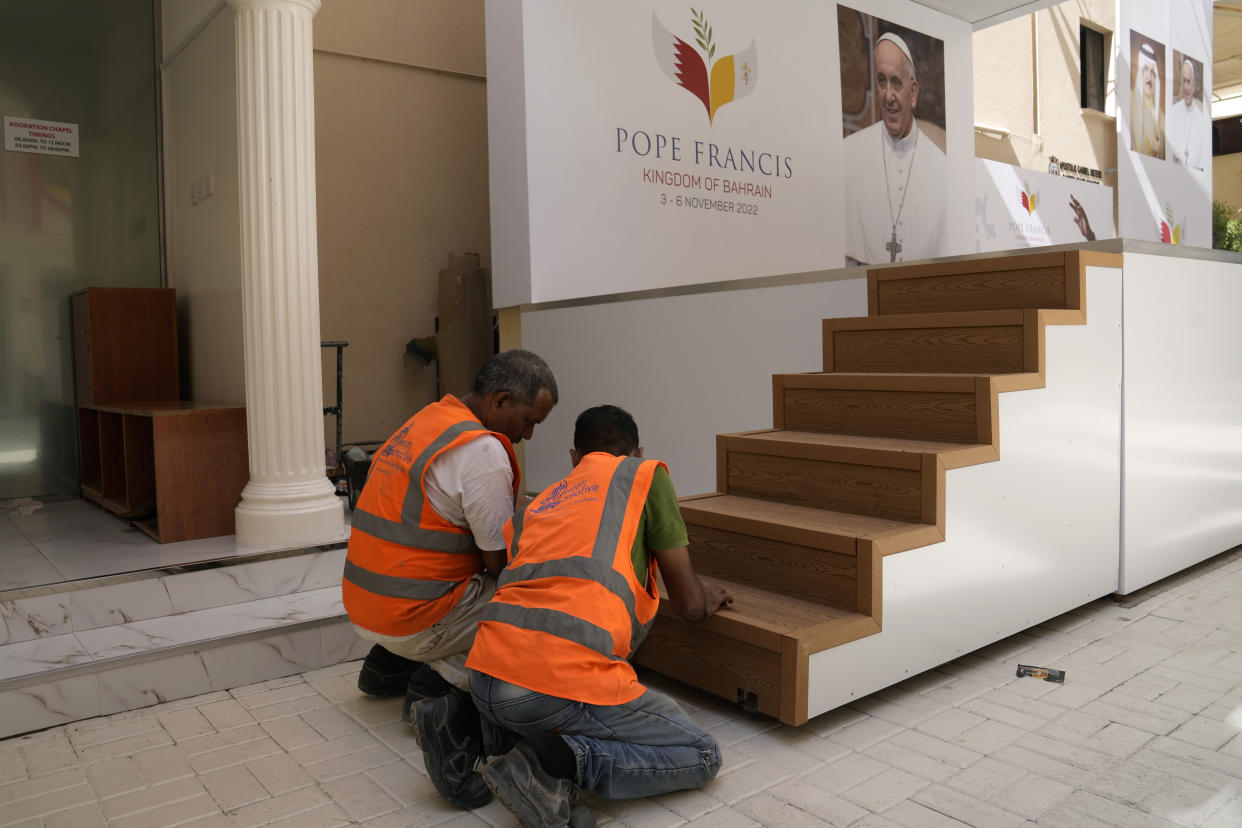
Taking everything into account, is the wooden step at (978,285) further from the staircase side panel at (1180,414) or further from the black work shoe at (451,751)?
the black work shoe at (451,751)

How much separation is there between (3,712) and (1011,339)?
3.71 m

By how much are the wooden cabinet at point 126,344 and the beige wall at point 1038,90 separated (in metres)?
10.1

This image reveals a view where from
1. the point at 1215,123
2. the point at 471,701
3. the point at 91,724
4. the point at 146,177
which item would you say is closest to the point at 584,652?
the point at 471,701

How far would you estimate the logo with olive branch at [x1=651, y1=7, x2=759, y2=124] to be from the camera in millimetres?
6074

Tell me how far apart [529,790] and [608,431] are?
930 mm

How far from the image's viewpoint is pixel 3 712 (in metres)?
2.99

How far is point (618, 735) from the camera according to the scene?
2.34m

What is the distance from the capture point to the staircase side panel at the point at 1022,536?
298cm

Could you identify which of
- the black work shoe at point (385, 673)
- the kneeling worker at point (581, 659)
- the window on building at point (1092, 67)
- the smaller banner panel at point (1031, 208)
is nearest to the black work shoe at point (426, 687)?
the black work shoe at point (385, 673)

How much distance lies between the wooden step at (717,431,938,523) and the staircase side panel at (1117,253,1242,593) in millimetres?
1285

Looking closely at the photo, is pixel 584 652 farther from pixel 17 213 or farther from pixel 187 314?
pixel 17 213

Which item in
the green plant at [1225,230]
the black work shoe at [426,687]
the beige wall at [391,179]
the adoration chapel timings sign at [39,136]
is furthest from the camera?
the green plant at [1225,230]

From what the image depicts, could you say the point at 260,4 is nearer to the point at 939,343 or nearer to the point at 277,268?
the point at 277,268

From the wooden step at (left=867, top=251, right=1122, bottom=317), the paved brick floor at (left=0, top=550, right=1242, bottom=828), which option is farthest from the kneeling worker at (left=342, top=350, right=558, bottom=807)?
the wooden step at (left=867, top=251, right=1122, bottom=317)
